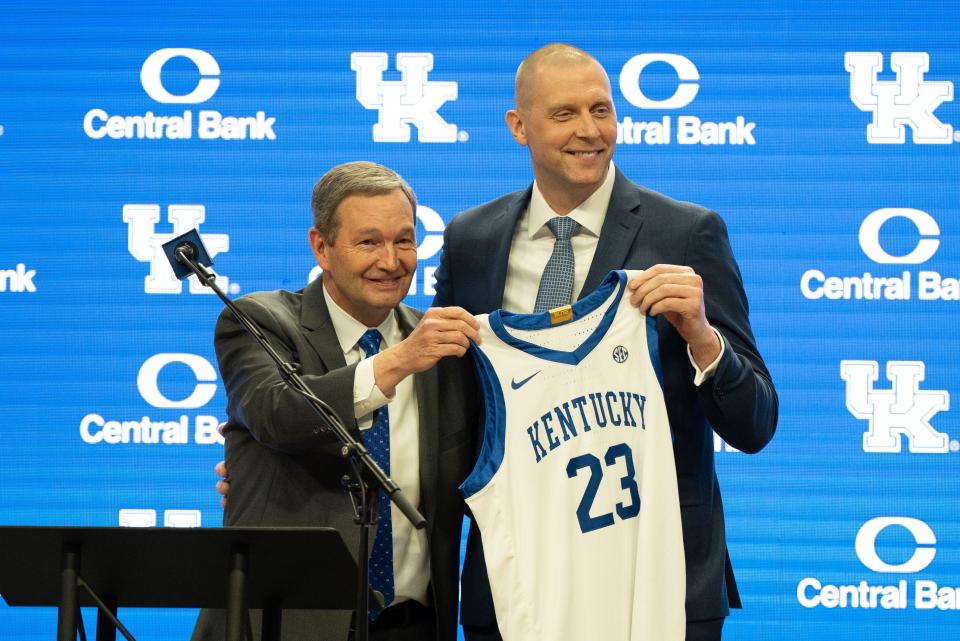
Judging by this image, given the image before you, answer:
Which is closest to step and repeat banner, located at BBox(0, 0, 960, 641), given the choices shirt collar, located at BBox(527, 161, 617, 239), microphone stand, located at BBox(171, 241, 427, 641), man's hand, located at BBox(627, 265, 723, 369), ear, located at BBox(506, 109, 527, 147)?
ear, located at BBox(506, 109, 527, 147)

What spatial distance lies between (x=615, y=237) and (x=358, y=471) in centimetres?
88

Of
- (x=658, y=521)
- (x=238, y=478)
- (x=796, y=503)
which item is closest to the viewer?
(x=658, y=521)

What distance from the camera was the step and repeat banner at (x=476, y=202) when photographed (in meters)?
4.05

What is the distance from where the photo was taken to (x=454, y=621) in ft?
8.86

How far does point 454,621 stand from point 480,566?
0.14 meters

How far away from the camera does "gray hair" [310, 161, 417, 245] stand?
2.71 metres

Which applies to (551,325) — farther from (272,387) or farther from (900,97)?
(900,97)

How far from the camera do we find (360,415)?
99.2 inches

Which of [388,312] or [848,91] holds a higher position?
[848,91]

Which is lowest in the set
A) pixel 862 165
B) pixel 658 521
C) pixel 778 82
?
pixel 658 521

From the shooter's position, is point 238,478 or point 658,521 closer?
point 658,521

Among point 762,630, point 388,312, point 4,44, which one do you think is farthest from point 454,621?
point 4,44

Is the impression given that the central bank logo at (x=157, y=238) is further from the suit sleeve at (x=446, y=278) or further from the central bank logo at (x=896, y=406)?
the central bank logo at (x=896, y=406)

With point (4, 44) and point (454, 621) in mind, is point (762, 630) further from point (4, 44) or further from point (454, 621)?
point (4, 44)
